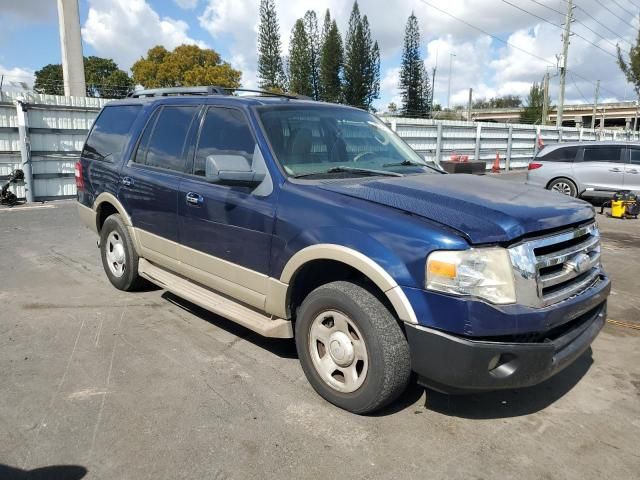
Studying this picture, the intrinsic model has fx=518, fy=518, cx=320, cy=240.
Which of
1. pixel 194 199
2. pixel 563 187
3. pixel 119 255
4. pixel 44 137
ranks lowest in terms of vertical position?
pixel 119 255

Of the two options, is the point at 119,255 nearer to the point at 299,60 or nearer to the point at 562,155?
the point at 562,155

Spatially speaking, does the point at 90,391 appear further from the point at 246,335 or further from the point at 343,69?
the point at 343,69

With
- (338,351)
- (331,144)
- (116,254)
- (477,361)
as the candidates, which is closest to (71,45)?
(116,254)

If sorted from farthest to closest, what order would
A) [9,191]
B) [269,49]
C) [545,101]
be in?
[269,49] → [545,101] → [9,191]

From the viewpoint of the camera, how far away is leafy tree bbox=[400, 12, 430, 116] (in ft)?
223

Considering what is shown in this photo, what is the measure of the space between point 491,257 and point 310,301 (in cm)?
115

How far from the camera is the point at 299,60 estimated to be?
70.8 m

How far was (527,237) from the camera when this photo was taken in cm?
280

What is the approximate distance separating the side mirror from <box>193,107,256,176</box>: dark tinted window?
233 millimetres

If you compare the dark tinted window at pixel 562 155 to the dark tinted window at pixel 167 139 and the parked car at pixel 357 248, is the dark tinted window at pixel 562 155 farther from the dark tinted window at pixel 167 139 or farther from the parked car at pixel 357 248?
the dark tinted window at pixel 167 139

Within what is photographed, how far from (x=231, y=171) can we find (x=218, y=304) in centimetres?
112

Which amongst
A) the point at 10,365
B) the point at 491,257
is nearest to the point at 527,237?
the point at 491,257

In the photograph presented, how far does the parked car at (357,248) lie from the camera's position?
2.67 metres

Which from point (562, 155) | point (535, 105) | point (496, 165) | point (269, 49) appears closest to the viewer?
point (562, 155)
